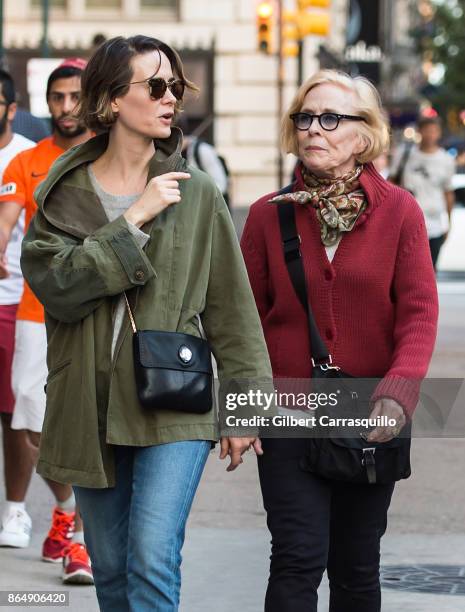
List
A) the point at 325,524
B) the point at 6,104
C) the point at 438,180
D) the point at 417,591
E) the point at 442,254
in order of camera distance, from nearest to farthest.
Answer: the point at 325,524 → the point at 417,591 → the point at 6,104 → the point at 438,180 → the point at 442,254

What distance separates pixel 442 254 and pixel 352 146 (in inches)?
704

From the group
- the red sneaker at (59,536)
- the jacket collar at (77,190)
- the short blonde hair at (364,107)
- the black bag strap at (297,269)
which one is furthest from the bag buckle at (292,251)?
the red sneaker at (59,536)

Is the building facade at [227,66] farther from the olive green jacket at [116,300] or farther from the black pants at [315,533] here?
the olive green jacket at [116,300]

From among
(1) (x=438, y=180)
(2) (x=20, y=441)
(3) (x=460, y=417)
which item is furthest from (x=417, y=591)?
(1) (x=438, y=180)

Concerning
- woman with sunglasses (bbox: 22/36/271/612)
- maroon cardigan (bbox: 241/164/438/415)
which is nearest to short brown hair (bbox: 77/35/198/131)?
woman with sunglasses (bbox: 22/36/271/612)

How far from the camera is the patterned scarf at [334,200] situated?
4469 mm

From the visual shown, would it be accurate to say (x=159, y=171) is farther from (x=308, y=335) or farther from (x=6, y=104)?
(x=6, y=104)

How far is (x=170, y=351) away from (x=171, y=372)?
2.2 inches

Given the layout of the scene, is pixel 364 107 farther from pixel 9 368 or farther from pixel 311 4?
pixel 311 4

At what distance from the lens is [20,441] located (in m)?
6.75

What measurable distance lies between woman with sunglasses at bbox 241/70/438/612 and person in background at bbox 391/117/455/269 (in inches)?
426

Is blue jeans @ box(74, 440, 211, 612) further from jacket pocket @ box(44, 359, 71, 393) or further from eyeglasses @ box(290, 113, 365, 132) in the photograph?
eyeglasses @ box(290, 113, 365, 132)

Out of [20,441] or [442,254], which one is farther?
[442,254]

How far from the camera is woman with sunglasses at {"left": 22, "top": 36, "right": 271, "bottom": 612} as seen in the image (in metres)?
4.04
